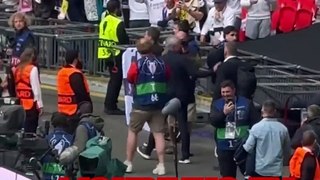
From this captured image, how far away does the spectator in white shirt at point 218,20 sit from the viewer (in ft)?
72.4

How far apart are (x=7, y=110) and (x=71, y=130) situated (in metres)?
0.98

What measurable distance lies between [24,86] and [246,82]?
311 centimetres

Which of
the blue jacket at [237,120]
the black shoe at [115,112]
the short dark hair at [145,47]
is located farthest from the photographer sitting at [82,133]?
the black shoe at [115,112]

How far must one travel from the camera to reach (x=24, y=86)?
1859cm

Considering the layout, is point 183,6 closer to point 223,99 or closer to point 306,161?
point 223,99

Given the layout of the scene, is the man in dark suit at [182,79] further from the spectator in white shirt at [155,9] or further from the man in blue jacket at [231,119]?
the spectator in white shirt at [155,9]

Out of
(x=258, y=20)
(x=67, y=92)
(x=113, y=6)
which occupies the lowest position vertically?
(x=67, y=92)

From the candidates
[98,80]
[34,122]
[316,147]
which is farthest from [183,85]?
[98,80]

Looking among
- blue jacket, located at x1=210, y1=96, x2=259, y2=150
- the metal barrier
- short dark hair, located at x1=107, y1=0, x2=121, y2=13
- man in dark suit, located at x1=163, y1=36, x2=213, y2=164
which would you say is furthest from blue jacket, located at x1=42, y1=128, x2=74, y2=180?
short dark hair, located at x1=107, y1=0, x2=121, y2=13

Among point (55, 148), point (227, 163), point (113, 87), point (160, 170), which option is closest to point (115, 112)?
point (113, 87)

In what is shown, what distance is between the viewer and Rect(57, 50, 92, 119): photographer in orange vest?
1820cm

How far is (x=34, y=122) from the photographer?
18.8 m

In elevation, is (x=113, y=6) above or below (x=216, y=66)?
above

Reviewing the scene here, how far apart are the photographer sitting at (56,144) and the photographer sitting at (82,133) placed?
0.55ft
